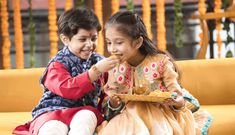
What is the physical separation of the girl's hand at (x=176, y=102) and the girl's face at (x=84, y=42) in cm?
43

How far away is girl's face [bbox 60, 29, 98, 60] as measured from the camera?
7.55 feet

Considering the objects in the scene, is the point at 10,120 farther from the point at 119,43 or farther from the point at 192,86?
the point at 192,86

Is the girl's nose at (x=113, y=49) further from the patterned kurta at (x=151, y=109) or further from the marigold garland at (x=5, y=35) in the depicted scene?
the marigold garland at (x=5, y=35)

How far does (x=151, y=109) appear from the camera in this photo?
2.24m

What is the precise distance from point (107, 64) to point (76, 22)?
0.95 feet

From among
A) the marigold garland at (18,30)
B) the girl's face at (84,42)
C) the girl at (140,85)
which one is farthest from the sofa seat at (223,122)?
the marigold garland at (18,30)

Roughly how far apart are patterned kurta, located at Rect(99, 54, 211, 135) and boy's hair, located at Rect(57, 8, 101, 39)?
0.23 meters

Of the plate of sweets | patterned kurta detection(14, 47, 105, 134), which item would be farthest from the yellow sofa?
the plate of sweets

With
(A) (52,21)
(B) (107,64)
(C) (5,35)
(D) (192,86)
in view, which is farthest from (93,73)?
(C) (5,35)

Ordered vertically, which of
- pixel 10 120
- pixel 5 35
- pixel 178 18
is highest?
pixel 178 18

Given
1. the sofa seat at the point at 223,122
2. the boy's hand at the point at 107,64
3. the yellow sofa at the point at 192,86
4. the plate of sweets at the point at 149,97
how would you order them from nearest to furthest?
the plate of sweets at the point at 149,97
the boy's hand at the point at 107,64
the sofa seat at the point at 223,122
the yellow sofa at the point at 192,86

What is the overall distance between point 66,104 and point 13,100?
1.07m

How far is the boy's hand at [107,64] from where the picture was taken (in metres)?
2.14

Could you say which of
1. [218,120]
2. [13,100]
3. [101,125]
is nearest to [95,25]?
[101,125]
